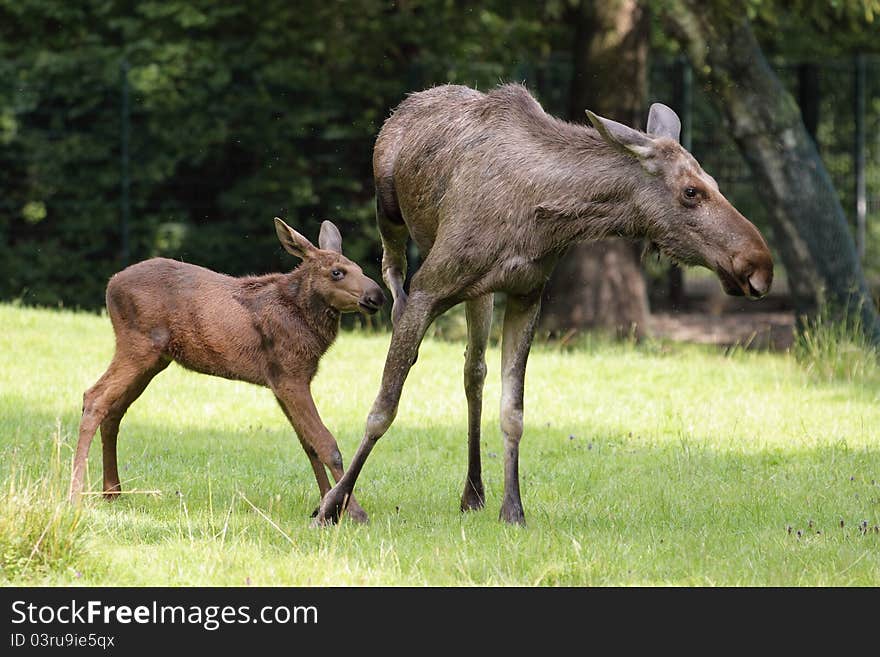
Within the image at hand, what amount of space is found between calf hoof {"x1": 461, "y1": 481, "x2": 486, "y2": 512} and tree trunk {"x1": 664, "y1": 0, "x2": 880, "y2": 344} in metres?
7.33

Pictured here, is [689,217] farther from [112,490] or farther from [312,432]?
[112,490]

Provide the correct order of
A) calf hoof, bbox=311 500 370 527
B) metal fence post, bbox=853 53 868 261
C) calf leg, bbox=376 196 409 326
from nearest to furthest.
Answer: calf hoof, bbox=311 500 370 527, calf leg, bbox=376 196 409 326, metal fence post, bbox=853 53 868 261

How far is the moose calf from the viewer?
746 cm

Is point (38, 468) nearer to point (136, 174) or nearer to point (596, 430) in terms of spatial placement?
point (596, 430)

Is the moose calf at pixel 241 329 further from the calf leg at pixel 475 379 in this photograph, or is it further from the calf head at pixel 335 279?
the calf leg at pixel 475 379

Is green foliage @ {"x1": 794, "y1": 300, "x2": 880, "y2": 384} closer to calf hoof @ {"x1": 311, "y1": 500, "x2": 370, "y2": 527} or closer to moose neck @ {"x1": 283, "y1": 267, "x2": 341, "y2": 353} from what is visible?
moose neck @ {"x1": 283, "y1": 267, "x2": 341, "y2": 353}

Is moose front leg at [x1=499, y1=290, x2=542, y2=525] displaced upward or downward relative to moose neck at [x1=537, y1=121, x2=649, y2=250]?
downward

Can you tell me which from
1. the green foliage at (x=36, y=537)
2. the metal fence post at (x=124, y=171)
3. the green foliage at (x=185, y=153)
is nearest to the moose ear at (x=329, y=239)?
the green foliage at (x=36, y=537)

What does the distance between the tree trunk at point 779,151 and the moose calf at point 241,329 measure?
7.70m

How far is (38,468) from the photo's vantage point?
8141 mm

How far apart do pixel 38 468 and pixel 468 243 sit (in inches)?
121

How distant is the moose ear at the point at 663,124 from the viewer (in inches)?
275

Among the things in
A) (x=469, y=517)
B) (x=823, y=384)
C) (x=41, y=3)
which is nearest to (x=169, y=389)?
(x=469, y=517)

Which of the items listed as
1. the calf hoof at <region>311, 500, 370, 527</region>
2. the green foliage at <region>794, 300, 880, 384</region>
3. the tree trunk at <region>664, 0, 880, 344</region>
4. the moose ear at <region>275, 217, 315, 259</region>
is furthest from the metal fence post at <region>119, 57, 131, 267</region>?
the calf hoof at <region>311, 500, 370, 527</region>
